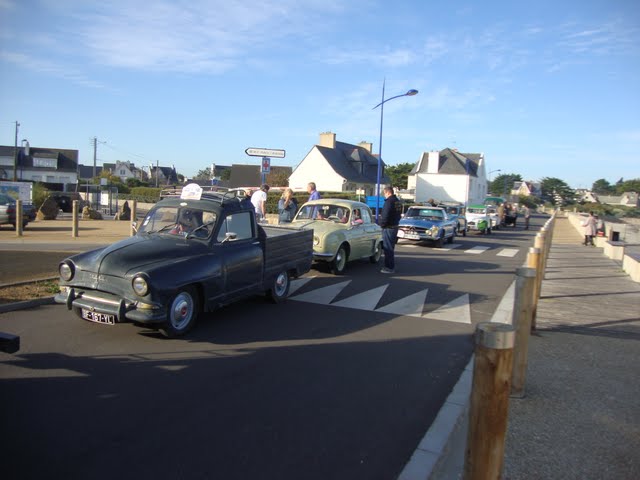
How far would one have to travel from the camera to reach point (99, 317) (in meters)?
5.76

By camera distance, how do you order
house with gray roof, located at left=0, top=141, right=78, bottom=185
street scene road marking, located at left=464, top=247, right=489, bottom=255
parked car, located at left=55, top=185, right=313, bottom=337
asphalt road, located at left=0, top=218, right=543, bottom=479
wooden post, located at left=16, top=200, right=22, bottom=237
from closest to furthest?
asphalt road, located at left=0, top=218, right=543, bottom=479 → parked car, located at left=55, top=185, right=313, bottom=337 → wooden post, located at left=16, top=200, right=22, bottom=237 → street scene road marking, located at left=464, top=247, right=489, bottom=255 → house with gray roof, located at left=0, top=141, right=78, bottom=185

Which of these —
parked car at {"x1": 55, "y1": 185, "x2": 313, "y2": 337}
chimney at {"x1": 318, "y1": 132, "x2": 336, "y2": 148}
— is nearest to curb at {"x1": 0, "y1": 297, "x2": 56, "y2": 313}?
parked car at {"x1": 55, "y1": 185, "x2": 313, "y2": 337}

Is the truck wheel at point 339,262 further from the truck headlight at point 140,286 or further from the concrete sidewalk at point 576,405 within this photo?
the truck headlight at point 140,286

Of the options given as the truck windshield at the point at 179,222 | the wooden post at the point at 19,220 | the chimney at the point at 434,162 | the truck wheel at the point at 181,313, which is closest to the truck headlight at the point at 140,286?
the truck wheel at the point at 181,313

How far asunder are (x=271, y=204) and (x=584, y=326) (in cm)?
2760

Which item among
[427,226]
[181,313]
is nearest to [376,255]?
[427,226]

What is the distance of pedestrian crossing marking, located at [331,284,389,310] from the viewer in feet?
27.2

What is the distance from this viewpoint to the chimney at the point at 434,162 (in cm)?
6338

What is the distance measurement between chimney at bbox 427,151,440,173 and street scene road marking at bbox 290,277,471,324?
184 feet

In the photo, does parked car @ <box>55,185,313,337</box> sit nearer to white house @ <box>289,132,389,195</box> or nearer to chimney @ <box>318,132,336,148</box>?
white house @ <box>289,132,389,195</box>

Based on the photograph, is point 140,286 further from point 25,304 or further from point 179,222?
point 25,304

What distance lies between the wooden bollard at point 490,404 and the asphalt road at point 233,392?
1046 millimetres

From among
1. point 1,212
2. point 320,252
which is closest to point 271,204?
point 1,212

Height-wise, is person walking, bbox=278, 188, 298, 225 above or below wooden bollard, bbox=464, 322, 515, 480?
above
